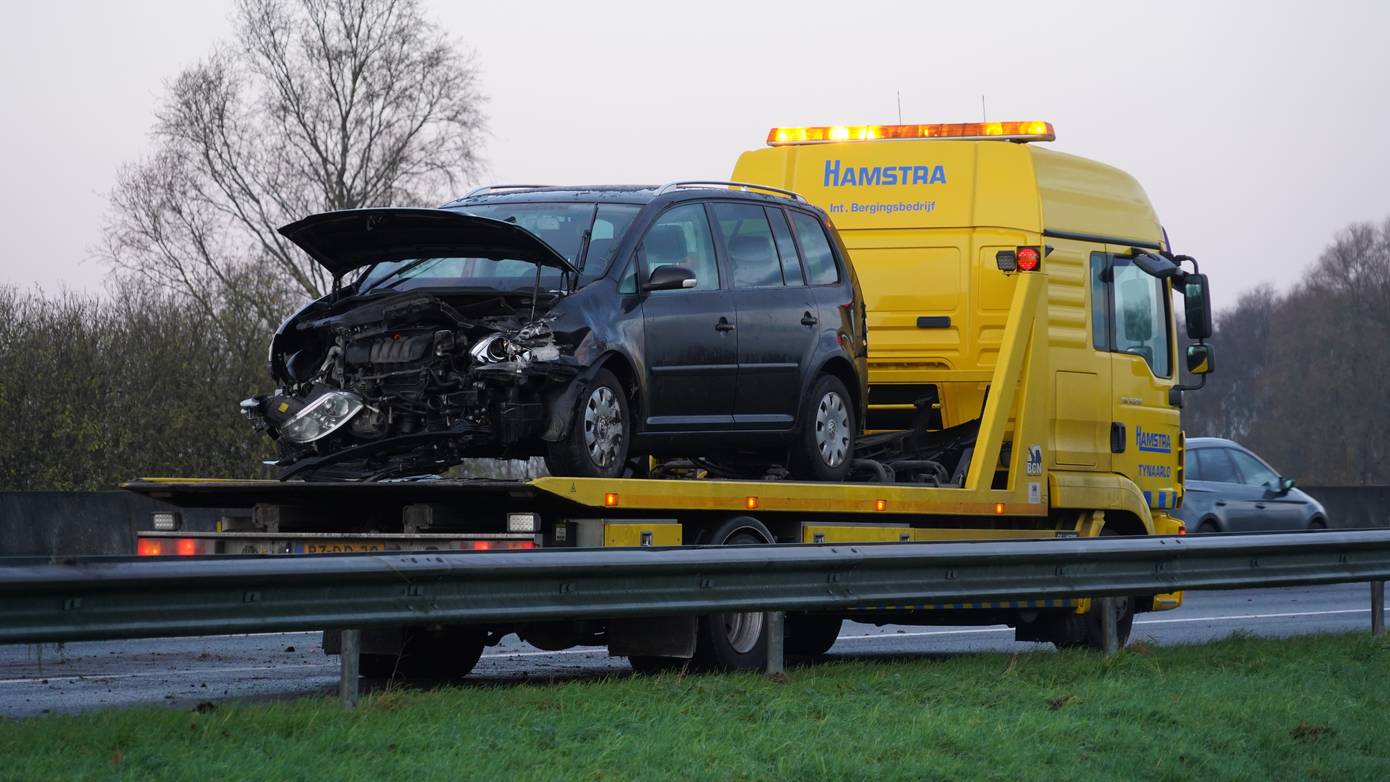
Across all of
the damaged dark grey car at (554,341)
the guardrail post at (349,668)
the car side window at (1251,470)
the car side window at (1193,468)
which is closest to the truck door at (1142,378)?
the damaged dark grey car at (554,341)

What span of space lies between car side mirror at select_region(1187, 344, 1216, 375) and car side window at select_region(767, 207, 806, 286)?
4141 mm

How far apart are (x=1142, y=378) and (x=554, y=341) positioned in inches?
248

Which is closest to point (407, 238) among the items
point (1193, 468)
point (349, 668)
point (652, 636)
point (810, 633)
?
point (652, 636)

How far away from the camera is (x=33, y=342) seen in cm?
2405

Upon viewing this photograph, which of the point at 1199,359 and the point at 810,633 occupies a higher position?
the point at 1199,359

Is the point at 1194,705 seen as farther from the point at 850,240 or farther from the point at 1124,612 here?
the point at 850,240

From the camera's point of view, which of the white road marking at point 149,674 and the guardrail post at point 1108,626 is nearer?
the white road marking at point 149,674

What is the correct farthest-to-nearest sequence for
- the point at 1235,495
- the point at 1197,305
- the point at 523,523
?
the point at 1235,495 → the point at 1197,305 → the point at 523,523

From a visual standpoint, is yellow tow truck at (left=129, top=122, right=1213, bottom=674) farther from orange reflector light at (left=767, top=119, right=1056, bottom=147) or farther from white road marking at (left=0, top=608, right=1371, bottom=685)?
white road marking at (left=0, top=608, right=1371, bottom=685)

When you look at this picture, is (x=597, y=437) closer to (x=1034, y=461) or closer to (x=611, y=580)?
(x=611, y=580)

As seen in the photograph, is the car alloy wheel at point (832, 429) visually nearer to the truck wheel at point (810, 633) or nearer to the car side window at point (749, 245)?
the car side window at point (749, 245)

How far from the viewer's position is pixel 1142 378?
13.6 metres

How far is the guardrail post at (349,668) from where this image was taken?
6.75 metres

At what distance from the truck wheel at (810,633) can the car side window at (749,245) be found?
218cm
